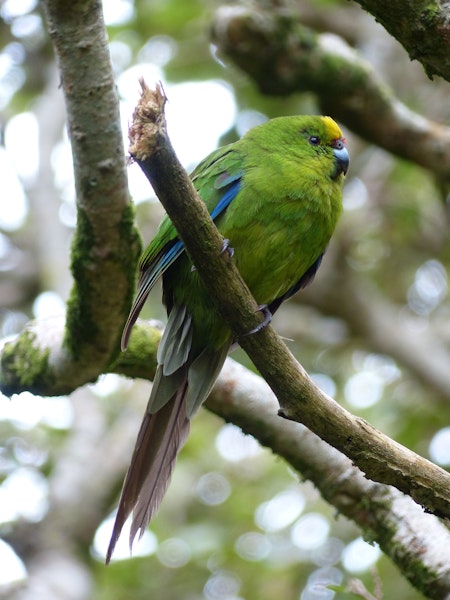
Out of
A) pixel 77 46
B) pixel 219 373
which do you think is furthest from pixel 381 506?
pixel 77 46

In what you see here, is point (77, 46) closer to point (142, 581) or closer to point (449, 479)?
point (449, 479)

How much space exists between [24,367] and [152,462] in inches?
21.9

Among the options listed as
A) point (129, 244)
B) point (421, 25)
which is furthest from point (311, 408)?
point (421, 25)

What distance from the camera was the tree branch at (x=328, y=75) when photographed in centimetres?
414

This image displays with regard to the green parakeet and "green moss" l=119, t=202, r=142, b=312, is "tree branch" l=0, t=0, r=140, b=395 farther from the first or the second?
the green parakeet

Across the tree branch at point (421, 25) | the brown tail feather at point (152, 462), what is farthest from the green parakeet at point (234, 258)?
the tree branch at point (421, 25)

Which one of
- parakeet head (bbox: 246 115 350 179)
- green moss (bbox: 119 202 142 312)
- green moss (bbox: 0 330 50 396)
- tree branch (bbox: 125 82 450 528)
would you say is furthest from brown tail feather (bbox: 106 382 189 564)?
parakeet head (bbox: 246 115 350 179)

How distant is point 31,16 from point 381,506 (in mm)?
4531

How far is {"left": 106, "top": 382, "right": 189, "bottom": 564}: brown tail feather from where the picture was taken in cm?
282

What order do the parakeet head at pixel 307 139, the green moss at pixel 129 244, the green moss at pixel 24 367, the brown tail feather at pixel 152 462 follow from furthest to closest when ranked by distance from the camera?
1. the parakeet head at pixel 307 139
2. the green moss at pixel 24 367
3. the brown tail feather at pixel 152 462
4. the green moss at pixel 129 244

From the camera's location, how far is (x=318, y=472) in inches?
125

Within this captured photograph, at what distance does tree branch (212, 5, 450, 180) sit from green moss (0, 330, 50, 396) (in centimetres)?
201

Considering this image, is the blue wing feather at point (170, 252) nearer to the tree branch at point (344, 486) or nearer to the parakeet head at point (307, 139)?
the parakeet head at point (307, 139)

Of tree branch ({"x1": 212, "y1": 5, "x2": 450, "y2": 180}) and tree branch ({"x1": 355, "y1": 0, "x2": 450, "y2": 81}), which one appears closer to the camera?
tree branch ({"x1": 355, "y1": 0, "x2": 450, "y2": 81})
